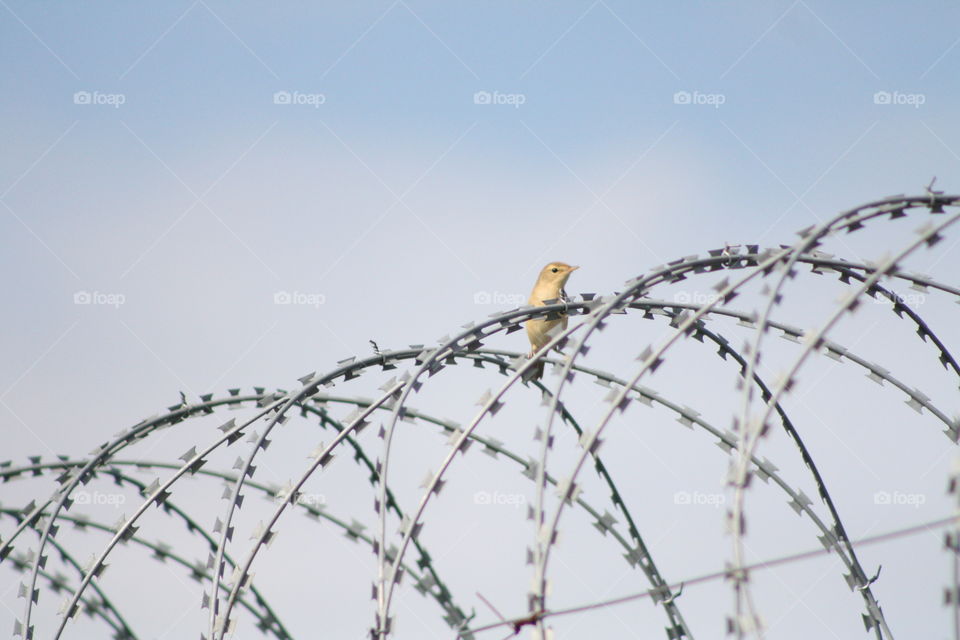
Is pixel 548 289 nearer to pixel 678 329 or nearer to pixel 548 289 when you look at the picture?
pixel 548 289

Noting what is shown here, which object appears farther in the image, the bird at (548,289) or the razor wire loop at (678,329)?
the bird at (548,289)

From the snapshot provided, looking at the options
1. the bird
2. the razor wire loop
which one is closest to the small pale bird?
the bird

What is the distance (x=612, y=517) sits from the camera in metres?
11.3

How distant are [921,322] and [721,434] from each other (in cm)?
219

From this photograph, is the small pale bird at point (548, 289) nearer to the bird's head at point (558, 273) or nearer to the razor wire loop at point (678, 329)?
the bird's head at point (558, 273)

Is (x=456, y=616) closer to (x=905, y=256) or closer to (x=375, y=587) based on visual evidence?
(x=375, y=587)

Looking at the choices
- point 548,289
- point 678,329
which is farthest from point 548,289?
point 678,329

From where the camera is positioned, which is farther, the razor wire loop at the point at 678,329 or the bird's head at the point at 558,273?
the bird's head at the point at 558,273

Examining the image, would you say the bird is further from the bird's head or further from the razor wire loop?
the razor wire loop

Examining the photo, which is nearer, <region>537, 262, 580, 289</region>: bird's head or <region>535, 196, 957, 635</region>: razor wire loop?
<region>535, 196, 957, 635</region>: razor wire loop

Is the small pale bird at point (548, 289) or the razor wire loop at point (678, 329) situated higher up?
the small pale bird at point (548, 289)

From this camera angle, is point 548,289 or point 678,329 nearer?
point 678,329

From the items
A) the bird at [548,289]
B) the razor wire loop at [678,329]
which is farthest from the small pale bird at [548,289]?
the razor wire loop at [678,329]

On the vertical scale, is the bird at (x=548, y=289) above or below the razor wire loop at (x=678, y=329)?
above
